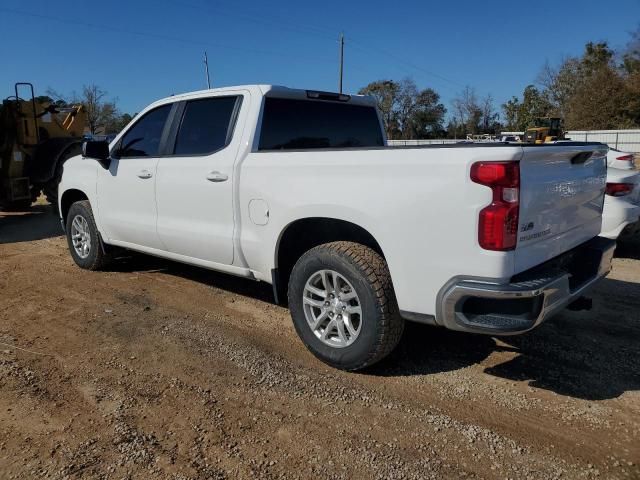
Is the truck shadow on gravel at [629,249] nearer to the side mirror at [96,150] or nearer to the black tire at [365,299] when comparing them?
the black tire at [365,299]

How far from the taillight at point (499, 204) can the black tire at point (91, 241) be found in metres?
4.55

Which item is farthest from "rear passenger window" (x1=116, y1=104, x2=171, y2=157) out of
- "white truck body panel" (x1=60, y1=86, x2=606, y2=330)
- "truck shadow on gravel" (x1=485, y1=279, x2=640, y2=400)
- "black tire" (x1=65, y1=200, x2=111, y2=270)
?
"truck shadow on gravel" (x1=485, y1=279, x2=640, y2=400)

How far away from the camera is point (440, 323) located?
120 inches

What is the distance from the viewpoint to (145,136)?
521cm

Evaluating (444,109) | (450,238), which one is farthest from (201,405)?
(444,109)

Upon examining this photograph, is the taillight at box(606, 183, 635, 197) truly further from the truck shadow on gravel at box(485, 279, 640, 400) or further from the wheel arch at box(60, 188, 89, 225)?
the wheel arch at box(60, 188, 89, 225)

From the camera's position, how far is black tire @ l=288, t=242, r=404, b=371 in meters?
3.29

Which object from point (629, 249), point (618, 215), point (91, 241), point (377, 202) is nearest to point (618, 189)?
point (618, 215)

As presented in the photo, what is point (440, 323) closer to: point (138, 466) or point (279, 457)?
point (279, 457)

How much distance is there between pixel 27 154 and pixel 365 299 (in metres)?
9.72

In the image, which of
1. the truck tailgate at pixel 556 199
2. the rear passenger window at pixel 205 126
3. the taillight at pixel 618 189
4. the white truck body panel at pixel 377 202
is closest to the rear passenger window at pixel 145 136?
the white truck body panel at pixel 377 202

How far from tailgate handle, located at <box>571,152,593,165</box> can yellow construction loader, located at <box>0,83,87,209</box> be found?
9.75m

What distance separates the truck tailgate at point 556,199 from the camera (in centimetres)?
289

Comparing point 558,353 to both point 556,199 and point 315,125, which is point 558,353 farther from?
point 315,125
